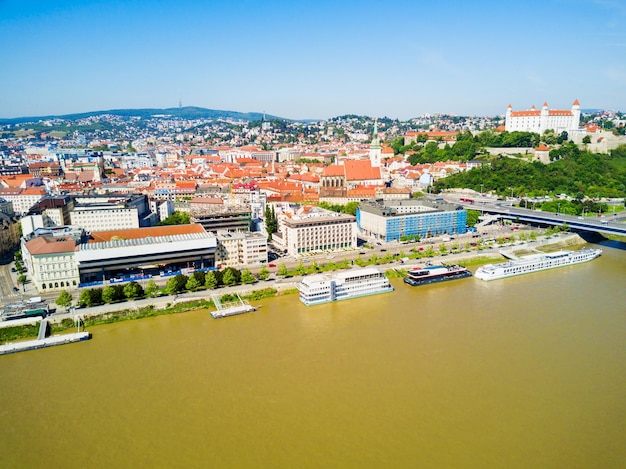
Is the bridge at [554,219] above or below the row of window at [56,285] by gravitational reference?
above

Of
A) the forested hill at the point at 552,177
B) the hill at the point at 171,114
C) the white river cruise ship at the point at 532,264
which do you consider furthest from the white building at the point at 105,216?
the hill at the point at 171,114

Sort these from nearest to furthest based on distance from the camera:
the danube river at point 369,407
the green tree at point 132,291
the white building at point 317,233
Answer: the danube river at point 369,407 → the green tree at point 132,291 → the white building at point 317,233

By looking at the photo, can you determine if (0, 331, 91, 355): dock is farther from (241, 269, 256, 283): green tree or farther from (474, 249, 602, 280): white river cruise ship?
(474, 249, 602, 280): white river cruise ship

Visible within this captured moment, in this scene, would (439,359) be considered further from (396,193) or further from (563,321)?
(396,193)

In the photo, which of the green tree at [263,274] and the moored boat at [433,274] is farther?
the moored boat at [433,274]

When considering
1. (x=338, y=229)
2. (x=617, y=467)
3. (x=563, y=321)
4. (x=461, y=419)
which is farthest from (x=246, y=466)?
(x=338, y=229)

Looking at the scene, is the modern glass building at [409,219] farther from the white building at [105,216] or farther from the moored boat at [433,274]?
the white building at [105,216]

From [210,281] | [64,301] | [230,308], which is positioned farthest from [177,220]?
[230,308]

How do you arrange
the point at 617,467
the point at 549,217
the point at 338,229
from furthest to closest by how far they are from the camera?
the point at 549,217 → the point at 338,229 → the point at 617,467
